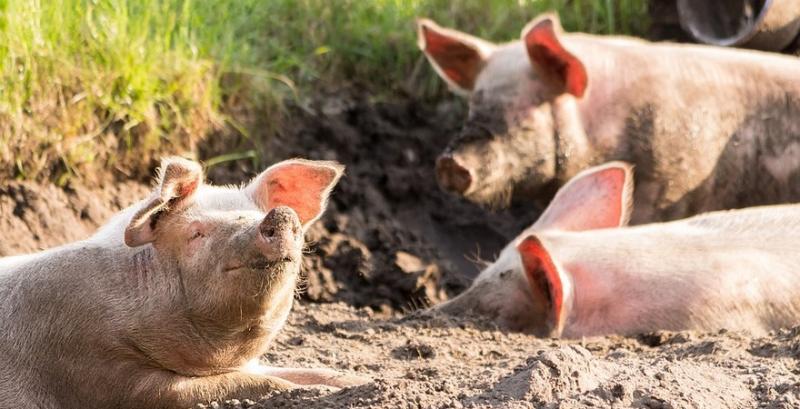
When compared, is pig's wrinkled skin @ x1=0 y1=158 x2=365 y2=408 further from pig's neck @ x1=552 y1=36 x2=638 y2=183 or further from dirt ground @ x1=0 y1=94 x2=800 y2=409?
pig's neck @ x1=552 y1=36 x2=638 y2=183

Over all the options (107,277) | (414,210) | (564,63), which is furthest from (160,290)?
(414,210)

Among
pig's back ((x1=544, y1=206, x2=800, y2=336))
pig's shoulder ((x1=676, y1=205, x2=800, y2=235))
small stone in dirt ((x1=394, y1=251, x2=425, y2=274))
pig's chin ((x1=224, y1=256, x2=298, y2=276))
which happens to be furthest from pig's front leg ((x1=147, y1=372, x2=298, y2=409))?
small stone in dirt ((x1=394, y1=251, x2=425, y2=274))

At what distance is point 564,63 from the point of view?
7059 millimetres

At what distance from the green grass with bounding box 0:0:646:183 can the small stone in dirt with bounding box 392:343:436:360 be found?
1840 mm

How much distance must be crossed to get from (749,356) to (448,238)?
11.3 ft

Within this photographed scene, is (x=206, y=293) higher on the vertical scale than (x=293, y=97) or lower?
higher

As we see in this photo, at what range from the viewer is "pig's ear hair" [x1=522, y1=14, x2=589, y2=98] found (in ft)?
22.6

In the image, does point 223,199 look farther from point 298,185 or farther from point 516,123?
point 516,123

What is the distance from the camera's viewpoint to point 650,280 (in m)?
5.63

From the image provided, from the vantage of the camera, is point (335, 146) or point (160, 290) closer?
point (160, 290)

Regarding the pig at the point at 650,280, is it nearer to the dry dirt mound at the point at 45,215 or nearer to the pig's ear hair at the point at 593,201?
the pig's ear hair at the point at 593,201

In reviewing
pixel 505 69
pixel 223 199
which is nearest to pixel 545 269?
pixel 223 199

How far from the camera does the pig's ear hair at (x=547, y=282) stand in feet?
17.9

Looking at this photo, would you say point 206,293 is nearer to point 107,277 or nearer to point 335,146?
point 107,277
